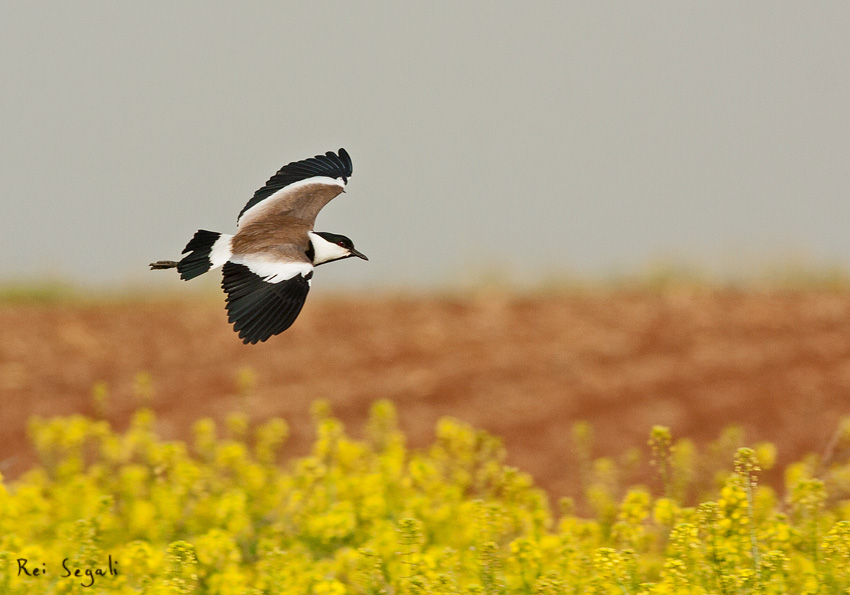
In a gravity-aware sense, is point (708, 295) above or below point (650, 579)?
above

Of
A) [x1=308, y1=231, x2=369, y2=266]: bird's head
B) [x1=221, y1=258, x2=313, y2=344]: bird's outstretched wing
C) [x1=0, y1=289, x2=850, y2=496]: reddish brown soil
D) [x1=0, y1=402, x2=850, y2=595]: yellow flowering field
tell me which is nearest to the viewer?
[x1=221, y1=258, x2=313, y2=344]: bird's outstretched wing

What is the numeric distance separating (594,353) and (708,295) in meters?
2.70

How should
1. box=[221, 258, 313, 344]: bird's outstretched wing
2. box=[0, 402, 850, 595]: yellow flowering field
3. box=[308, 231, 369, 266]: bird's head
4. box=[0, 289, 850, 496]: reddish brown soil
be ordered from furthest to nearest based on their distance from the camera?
1. box=[0, 289, 850, 496]: reddish brown soil
2. box=[308, 231, 369, 266]: bird's head
3. box=[0, 402, 850, 595]: yellow flowering field
4. box=[221, 258, 313, 344]: bird's outstretched wing

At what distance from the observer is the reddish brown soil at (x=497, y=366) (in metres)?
7.75

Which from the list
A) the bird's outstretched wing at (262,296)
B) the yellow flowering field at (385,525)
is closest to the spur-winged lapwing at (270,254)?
the bird's outstretched wing at (262,296)

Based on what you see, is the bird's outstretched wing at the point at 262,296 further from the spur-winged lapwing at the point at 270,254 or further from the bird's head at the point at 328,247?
the bird's head at the point at 328,247

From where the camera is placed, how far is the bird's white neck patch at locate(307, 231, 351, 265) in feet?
11.9

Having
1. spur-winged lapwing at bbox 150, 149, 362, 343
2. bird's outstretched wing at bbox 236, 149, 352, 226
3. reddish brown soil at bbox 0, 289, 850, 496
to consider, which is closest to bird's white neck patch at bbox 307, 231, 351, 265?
spur-winged lapwing at bbox 150, 149, 362, 343

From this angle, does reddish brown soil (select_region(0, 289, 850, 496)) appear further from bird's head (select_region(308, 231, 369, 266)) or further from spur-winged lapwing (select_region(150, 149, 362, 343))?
bird's head (select_region(308, 231, 369, 266))

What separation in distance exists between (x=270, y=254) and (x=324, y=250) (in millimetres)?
281

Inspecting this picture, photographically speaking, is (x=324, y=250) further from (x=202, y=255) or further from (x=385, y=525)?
(x=385, y=525)

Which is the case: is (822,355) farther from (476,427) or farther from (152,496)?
(152,496)

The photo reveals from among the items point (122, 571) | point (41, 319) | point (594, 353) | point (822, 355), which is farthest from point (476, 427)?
point (41, 319)

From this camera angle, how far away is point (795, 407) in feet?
26.1
